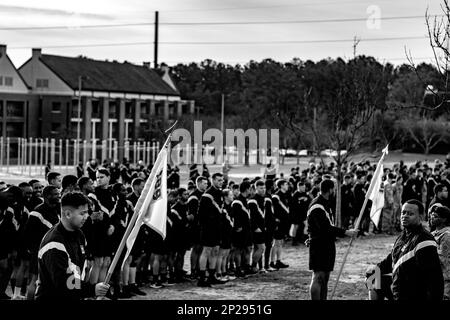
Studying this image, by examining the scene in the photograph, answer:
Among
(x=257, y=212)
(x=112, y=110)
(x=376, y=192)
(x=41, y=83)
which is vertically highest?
(x=41, y=83)

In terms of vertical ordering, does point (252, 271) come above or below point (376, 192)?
below

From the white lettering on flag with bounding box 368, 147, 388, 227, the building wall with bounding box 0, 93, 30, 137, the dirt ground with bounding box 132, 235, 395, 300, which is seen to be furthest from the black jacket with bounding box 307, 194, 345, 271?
the building wall with bounding box 0, 93, 30, 137

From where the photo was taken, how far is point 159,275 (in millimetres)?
13141

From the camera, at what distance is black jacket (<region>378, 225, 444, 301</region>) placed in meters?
6.62

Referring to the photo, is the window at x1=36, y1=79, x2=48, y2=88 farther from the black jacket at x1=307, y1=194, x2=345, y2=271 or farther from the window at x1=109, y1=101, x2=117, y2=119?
the black jacket at x1=307, y1=194, x2=345, y2=271

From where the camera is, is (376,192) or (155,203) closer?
(155,203)

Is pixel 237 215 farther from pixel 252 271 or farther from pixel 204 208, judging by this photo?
pixel 252 271

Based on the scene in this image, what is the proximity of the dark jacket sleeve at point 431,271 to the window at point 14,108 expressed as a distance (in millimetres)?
65469

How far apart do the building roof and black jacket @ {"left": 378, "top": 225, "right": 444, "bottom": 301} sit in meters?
64.3

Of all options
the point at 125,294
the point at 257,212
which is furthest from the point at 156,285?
the point at 257,212

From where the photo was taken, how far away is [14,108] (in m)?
69.1

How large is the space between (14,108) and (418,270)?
6698 centimetres

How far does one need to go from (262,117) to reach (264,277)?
60144 millimetres

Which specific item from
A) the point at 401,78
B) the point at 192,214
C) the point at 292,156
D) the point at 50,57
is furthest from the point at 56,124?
the point at 192,214
